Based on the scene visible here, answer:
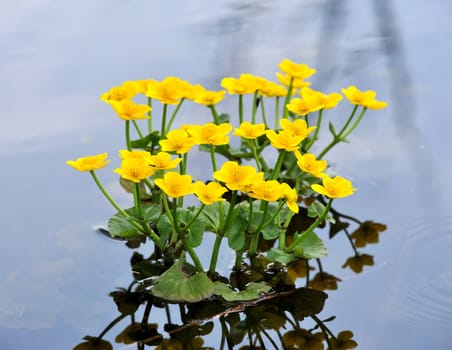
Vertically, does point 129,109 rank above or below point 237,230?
above

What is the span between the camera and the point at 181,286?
105 cm

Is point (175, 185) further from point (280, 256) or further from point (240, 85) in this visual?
point (240, 85)

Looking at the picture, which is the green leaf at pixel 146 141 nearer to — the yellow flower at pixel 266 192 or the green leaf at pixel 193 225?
the green leaf at pixel 193 225

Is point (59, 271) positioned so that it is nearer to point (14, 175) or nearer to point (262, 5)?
point (14, 175)

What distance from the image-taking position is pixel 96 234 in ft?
4.18

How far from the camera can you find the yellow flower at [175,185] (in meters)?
0.98

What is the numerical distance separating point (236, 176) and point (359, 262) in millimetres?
301

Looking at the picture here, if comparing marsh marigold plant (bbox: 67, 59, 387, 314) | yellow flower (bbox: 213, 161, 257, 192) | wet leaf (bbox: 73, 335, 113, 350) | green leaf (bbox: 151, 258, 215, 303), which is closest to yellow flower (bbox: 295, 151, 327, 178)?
marsh marigold plant (bbox: 67, 59, 387, 314)

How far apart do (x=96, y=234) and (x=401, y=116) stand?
0.75 m

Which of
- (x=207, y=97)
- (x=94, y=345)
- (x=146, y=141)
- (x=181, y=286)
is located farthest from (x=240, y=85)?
(x=94, y=345)

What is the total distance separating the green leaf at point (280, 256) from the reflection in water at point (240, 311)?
4 cm

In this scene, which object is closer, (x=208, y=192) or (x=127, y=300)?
(x=208, y=192)

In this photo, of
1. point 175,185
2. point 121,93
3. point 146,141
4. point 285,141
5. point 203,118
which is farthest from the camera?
point 203,118

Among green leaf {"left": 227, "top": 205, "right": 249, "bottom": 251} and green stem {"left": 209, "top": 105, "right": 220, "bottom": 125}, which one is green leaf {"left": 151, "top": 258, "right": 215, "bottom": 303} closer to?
green leaf {"left": 227, "top": 205, "right": 249, "bottom": 251}
